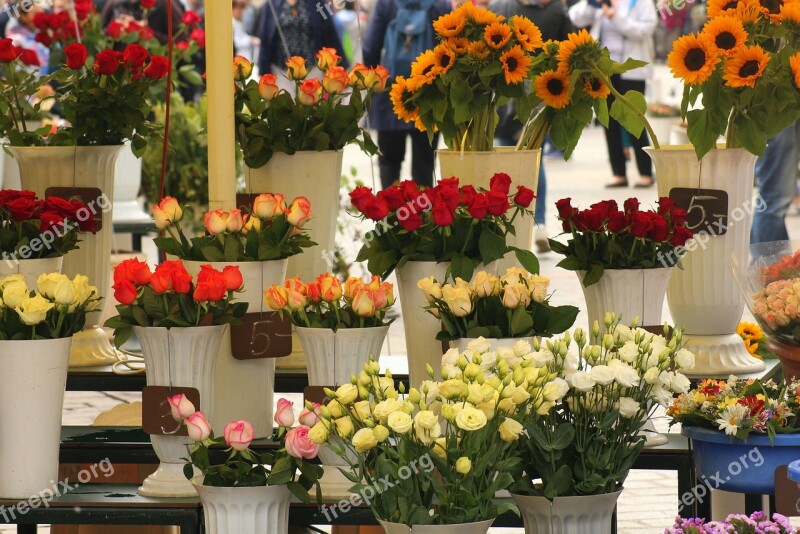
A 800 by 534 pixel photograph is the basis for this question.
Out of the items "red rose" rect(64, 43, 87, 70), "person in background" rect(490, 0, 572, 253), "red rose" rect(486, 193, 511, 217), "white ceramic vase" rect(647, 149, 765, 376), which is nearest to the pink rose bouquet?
"red rose" rect(486, 193, 511, 217)

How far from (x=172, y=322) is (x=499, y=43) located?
0.83m

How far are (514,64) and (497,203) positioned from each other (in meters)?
0.41

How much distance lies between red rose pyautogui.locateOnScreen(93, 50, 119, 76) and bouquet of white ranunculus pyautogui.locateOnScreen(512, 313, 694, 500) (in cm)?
125

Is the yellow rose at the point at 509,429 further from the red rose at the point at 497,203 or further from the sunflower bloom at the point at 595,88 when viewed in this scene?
the sunflower bloom at the point at 595,88

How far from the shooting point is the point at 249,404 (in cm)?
212

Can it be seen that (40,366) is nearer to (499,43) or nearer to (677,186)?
(499,43)

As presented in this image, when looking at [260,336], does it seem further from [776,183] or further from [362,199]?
[776,183]

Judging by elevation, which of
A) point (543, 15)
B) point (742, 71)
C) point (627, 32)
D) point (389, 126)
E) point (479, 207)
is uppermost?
point (627, 32)

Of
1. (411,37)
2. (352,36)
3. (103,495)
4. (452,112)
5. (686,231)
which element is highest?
(352,36)

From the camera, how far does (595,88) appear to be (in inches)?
95.5

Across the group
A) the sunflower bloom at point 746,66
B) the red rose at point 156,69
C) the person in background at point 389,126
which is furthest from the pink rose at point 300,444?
the person in background at point 389,126

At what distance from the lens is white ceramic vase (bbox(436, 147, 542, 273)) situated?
2.38 m

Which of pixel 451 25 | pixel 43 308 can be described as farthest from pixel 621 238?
pixel 43 308

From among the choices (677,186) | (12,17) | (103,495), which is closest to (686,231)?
(677,186)
